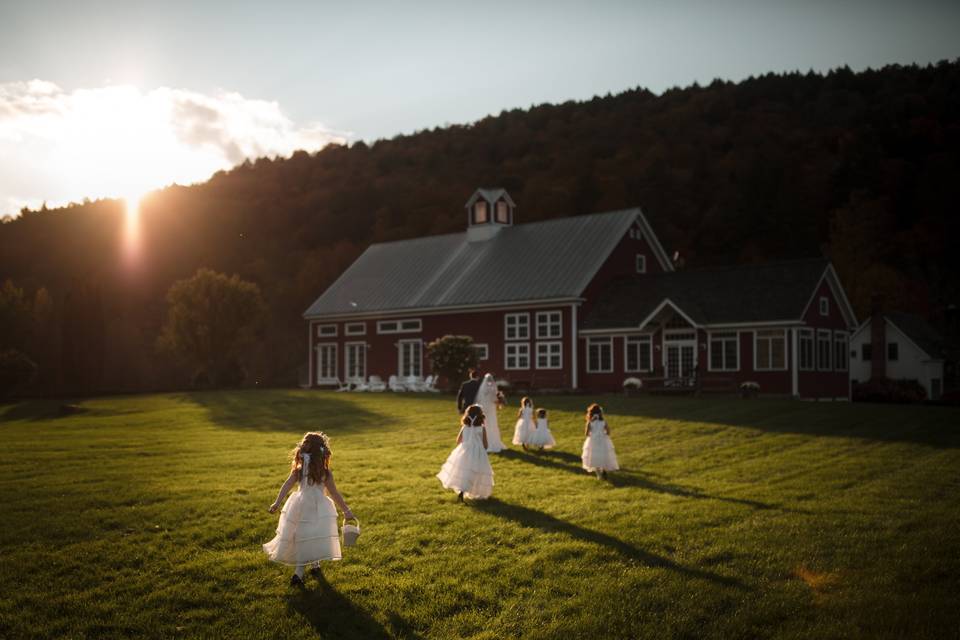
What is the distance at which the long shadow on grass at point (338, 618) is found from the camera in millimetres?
8820

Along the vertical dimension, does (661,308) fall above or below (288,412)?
above

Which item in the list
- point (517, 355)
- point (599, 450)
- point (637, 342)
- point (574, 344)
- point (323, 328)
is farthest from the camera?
point (323, 328)

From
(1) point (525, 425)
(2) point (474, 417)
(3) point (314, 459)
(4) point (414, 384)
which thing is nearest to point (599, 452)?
(2) point (474, 417)

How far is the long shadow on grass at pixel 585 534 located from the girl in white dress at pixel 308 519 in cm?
357

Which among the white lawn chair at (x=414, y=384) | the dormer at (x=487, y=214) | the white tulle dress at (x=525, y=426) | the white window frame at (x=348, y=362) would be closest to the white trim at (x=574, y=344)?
the white lawn chair at (x=414, y=384)

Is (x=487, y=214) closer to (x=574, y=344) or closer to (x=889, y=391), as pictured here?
(x=574, y=344)

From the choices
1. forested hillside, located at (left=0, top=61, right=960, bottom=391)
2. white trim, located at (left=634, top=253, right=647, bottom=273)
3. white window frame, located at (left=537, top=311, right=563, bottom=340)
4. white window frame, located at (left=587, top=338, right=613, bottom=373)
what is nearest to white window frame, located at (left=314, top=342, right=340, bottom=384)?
forested hillside, located at (left=0, top=61, right=960, bottom=391)

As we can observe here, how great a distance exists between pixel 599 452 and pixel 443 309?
30336mm

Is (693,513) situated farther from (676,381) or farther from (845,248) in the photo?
(845,248)

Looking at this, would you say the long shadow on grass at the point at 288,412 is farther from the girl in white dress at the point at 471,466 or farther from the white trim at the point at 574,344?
the girl in white dress at the point at 471,466

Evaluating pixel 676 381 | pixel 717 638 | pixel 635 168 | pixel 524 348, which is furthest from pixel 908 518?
pixel 635 168

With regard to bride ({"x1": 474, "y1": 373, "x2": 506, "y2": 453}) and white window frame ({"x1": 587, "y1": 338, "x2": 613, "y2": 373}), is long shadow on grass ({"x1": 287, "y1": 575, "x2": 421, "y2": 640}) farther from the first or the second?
white window frame ({"x1": 587, "y1": 338, "x2": 613, "y2": 373})

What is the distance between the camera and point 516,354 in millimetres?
44469

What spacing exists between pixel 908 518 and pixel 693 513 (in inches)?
120
